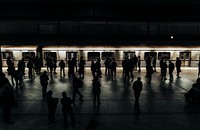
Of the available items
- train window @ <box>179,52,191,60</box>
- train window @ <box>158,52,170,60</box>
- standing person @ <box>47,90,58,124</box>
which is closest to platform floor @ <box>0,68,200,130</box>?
standing person @ <box>47,90,58,124</box>

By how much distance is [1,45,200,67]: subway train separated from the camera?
84.8ft

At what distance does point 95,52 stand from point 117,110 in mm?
14382

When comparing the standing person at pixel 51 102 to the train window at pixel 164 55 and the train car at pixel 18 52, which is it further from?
the train window at pixel 164 55

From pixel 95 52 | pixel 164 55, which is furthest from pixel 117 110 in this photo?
pixel 164 55

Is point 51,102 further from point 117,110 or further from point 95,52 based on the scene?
point 95,52

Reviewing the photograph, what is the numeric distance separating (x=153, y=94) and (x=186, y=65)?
13.2 metres

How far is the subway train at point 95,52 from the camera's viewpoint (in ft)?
84.8

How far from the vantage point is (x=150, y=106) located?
43.1 ft

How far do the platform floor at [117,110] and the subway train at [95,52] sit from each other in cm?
805

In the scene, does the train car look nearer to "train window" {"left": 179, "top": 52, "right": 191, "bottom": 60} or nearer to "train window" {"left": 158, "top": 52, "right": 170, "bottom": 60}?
"train window" {"left": 158, "top": 52, "right": 170, "bottom": 60}

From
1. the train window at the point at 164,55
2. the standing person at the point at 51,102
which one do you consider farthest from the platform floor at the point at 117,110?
the train window at the point at 164,55

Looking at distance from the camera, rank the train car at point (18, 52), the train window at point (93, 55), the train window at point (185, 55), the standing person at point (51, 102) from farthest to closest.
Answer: the train window at point (185, 55), the train window at point (93, 55), the train car at point (18, 52), the standing person at point (51, 102)
